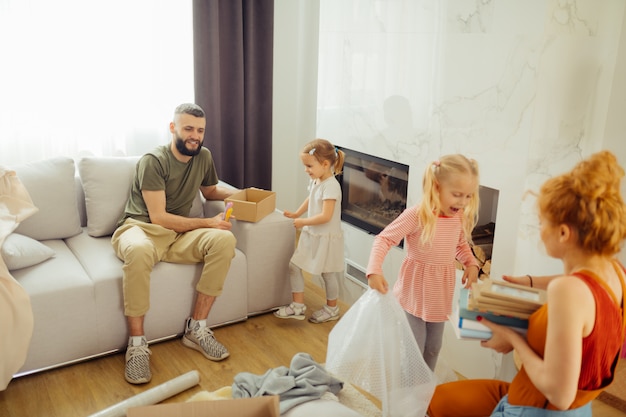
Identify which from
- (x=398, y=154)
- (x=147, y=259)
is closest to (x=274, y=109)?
(x=398, y=154)

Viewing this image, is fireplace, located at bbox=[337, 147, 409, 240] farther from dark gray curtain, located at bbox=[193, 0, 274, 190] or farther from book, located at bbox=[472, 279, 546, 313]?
book, located at bbox=[472, 279, 546, 313]

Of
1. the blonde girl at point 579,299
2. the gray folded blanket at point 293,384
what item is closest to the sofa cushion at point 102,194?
the gray folded blanket at point 293,384

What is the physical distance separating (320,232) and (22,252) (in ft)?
4.66

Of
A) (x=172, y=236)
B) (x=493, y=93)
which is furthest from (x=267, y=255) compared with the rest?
(x=493, y=93)

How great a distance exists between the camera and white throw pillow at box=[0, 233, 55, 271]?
2527 millimetres

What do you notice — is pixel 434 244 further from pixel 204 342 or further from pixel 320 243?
pixel 204 342

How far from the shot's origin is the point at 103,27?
11.7ft

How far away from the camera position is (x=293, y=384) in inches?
88.2

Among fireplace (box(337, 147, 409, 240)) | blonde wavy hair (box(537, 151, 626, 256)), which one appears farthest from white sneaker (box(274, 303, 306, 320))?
blonde wavy hair (box(537, 151, 626, 256))

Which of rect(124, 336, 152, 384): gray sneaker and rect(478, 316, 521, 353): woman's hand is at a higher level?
rect(478, 316, 521, 353): woman's hand

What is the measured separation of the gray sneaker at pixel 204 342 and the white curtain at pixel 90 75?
5.10 ft

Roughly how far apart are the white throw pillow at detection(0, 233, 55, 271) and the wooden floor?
0.51 m

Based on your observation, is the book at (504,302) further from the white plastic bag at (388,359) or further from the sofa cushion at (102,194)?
the sofa cushion at (102,194)

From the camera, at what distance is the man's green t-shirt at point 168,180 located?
9.54ft
